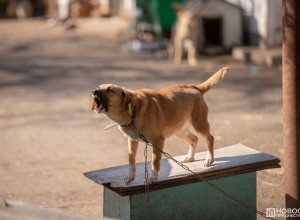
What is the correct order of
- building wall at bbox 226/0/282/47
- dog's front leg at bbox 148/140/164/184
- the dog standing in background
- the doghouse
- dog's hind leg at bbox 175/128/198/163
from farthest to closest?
the doghouse, building wall at bbox 226/0/282/47, the dog standing in background, dog's hind leg at bbox 175/128/198/163, dog's front leg at bbox 148/140/164/184

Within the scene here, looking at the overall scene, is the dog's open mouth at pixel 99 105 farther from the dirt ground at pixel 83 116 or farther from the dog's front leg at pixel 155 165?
the dirt ground at pixel 83 116

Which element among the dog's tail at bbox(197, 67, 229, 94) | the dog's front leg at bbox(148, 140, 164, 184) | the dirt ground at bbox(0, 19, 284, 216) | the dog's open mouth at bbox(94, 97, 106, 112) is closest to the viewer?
the dog's open mouth at bbox(94, 97, 106, 112)

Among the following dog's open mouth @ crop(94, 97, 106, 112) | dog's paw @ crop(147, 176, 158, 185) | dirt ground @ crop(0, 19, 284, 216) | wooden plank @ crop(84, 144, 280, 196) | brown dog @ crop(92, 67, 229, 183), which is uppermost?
dog's open mouth @ crop(94, 97, 106, 112)

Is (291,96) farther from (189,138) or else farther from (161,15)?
(161,15)

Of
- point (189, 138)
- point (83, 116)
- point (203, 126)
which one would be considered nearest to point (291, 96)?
point (203, 126)

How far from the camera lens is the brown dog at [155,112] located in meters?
4.80

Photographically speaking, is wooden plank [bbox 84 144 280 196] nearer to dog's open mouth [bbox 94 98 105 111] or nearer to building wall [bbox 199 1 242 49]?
dog's open mouth [bbox 94 98 105 111]

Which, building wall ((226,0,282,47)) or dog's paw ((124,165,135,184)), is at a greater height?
A: building wall ((226,0,282,47))

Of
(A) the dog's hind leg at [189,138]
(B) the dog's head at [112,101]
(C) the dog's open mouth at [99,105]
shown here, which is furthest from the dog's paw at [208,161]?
(C) the dog's open mouth at [99,105]

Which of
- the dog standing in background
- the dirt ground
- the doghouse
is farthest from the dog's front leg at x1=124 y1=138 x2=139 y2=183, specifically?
the doghouse

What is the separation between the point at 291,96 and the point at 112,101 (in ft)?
4.64

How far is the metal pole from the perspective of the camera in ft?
15.5

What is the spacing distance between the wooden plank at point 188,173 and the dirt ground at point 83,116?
797 mm

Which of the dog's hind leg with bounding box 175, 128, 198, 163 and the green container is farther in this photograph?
the green container
